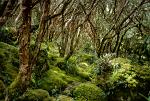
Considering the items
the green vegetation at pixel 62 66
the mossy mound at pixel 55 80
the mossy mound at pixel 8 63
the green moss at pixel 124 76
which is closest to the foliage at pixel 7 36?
the green vegetation at pixel 62 66

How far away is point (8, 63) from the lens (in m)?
10.7

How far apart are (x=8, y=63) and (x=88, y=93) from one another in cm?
309

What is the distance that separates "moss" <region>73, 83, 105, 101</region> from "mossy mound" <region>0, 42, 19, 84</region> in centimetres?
236

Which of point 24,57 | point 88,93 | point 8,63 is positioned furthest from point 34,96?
point 88,93

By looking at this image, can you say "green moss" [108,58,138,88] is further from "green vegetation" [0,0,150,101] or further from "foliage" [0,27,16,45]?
"foliage" [0,27,16,45]

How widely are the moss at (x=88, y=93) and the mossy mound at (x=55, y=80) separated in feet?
2.36

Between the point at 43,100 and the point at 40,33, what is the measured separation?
6.85ft

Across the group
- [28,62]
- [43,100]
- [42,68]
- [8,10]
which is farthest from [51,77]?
[8,10]

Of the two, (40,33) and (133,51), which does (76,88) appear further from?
(133,51)

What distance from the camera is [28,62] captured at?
8.69m

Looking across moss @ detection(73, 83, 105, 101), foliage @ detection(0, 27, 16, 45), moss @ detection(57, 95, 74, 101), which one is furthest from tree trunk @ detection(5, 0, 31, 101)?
foliage @ detection(0, 27, 16, 45)

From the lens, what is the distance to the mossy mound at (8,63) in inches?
383

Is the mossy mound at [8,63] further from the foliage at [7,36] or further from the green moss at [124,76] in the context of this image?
the green moss at [124,76]

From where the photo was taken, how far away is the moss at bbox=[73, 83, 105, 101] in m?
10.9
